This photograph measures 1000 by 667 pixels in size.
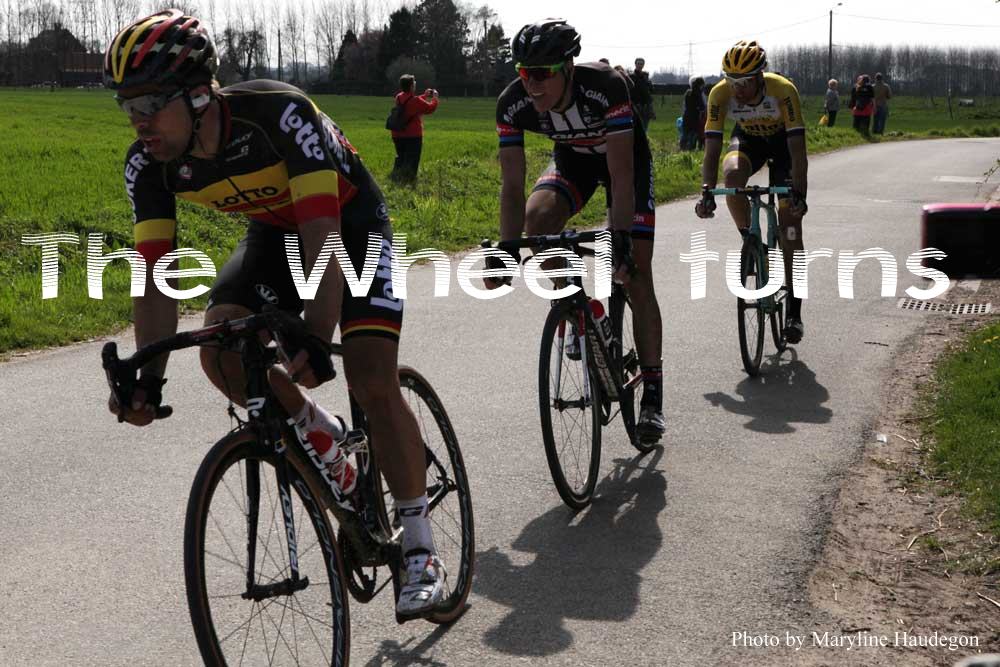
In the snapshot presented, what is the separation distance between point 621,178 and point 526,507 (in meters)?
1.61

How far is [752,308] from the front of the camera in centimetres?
859

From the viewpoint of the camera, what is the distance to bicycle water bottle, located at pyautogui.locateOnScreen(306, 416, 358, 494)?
362 cm

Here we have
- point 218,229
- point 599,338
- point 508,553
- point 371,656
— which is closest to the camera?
point 371,656

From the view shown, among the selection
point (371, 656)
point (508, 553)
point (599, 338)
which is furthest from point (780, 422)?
point (371, 656)

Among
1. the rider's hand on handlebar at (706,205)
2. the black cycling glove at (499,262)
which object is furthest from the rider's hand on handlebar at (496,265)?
the rider's hand on handlebar at (706,205)

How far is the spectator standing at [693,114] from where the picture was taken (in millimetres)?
Answer: 26453

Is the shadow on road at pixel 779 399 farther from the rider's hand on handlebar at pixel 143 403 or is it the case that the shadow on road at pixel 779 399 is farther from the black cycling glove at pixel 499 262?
the rider's hand on handlebar at pixel 143 403

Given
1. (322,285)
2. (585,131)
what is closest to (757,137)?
(585,131)

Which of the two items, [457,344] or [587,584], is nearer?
[587,584]

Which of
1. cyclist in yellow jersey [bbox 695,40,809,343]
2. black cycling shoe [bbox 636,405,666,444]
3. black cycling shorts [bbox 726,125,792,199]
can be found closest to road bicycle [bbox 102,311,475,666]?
black cycling shoe [bbox 636,405,666,444]

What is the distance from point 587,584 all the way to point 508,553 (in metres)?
0.46

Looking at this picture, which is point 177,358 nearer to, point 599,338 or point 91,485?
point 91,485

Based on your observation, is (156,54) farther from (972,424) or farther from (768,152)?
(768,152)

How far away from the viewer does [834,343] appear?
9.65 m
